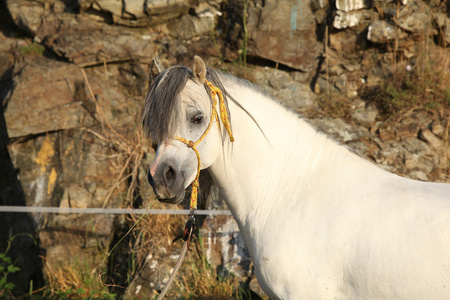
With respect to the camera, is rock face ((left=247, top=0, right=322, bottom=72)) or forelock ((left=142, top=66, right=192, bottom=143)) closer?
forelock ((left=142, top=66, right=192, bottom=143))

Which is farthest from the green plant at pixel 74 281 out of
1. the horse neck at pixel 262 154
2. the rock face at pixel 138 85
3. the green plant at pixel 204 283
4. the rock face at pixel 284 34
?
the rock face at pixel 284 34

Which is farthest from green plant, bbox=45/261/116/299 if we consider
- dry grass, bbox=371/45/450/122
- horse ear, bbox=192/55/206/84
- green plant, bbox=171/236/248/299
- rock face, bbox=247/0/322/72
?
dry grass, bbox=371/45/450/122

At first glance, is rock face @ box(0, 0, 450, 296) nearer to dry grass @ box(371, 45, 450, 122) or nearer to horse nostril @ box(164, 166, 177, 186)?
dry grass @ box(371, 45, 450, 122)

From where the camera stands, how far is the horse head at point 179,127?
6.81ft

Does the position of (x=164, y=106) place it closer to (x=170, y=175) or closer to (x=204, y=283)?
(x=170, y=175)

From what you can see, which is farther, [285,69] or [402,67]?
[285,69]

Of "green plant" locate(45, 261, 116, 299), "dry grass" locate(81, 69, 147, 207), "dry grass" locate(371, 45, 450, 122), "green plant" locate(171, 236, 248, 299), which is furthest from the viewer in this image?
"dry grass" locate(371, 45, 450, 122)

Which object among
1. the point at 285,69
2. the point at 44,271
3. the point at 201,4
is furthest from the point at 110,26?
the point at 44,271

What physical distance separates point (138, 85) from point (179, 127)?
11.5ft

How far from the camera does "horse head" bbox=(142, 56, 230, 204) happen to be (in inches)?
81.7

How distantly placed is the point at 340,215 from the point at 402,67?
372 centimetres

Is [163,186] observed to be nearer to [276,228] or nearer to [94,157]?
[276,228]

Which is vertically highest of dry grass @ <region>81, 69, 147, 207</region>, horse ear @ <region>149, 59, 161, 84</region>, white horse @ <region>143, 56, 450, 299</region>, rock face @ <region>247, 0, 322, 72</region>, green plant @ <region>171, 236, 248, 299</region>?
rock face @ <region>247, 0, 322, 72</region>

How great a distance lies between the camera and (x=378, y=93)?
5.09 meters
